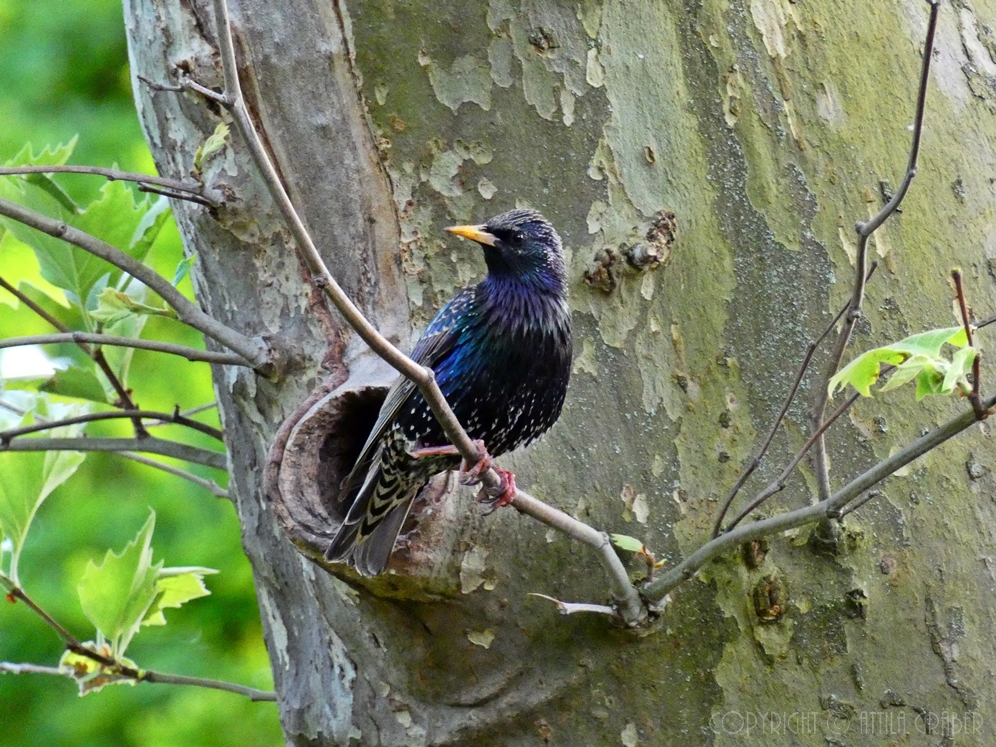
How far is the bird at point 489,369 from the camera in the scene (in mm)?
2312

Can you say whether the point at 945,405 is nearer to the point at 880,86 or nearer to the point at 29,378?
the point at 880,86

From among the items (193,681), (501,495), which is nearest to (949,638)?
(501,495)

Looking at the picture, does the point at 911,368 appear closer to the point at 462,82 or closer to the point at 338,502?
the point at 462,82

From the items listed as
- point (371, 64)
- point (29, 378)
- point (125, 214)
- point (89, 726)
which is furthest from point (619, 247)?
point (89, 726)

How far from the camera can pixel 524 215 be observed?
2.29 m

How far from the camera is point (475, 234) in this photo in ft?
7.63

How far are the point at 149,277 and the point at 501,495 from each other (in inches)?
31.2

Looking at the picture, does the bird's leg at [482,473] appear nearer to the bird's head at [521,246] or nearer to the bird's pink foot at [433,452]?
the bird's pink foot at [433,452]

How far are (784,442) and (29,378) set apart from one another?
6.08 feet

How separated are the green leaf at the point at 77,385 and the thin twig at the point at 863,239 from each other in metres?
1.62

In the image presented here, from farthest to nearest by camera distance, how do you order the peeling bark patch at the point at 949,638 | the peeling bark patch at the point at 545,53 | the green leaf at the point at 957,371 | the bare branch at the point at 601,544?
the peeling bark patch at the point at 545,53
the peeling bark patch at the point at 949,638
the bare branch at the point at 601,544
the green leaf at the point at 957,371

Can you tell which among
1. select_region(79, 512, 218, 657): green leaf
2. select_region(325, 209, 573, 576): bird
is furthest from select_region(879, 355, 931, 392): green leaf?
select_region(79, 512, 218, 657): green leaf

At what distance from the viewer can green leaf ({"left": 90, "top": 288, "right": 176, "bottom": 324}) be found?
2.23 metres

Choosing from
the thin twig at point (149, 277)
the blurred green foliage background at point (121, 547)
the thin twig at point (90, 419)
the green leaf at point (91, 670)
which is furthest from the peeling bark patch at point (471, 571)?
the blurred green foliage background at point (121, 547)
